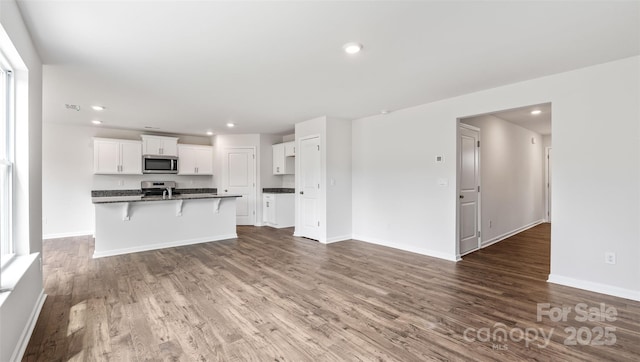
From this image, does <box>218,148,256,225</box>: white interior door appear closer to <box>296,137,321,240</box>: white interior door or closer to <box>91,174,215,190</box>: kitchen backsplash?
<box>91,174,215,190</box>: kitchen backsplash

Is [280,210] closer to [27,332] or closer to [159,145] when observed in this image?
[159,145]

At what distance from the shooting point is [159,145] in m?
6.85

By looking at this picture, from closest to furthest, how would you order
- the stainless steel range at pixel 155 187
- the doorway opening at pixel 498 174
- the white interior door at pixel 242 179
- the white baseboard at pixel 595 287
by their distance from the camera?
the white baseboard at pixel 595 287 < the doorway opening at pixel 498 174 < the stainless steel range at pixel 155 187 < the white interior door at pixel 242 179

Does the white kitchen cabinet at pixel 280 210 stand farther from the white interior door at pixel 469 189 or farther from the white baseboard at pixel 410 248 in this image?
the white interior door at pixel 469 189

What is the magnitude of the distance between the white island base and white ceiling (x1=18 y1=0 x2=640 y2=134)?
69.9 inches

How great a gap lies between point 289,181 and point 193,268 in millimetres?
4290

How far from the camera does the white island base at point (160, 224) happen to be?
15.1ft

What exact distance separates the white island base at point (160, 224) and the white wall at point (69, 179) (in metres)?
2.50

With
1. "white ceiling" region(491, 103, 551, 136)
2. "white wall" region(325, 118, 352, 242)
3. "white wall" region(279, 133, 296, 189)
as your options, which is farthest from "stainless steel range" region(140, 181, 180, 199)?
"white ceiling" region(491, 103, 551, 136)

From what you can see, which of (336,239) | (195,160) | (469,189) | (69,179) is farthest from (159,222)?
(469,189)

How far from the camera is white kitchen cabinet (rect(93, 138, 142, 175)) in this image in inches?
244

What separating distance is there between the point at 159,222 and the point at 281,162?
127 inches

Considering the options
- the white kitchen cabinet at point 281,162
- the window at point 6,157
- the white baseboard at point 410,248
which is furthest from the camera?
the white kitchen cabinet at point 281,162

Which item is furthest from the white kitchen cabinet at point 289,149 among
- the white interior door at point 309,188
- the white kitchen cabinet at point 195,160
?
the white kitchen cabinet at point 195,160
